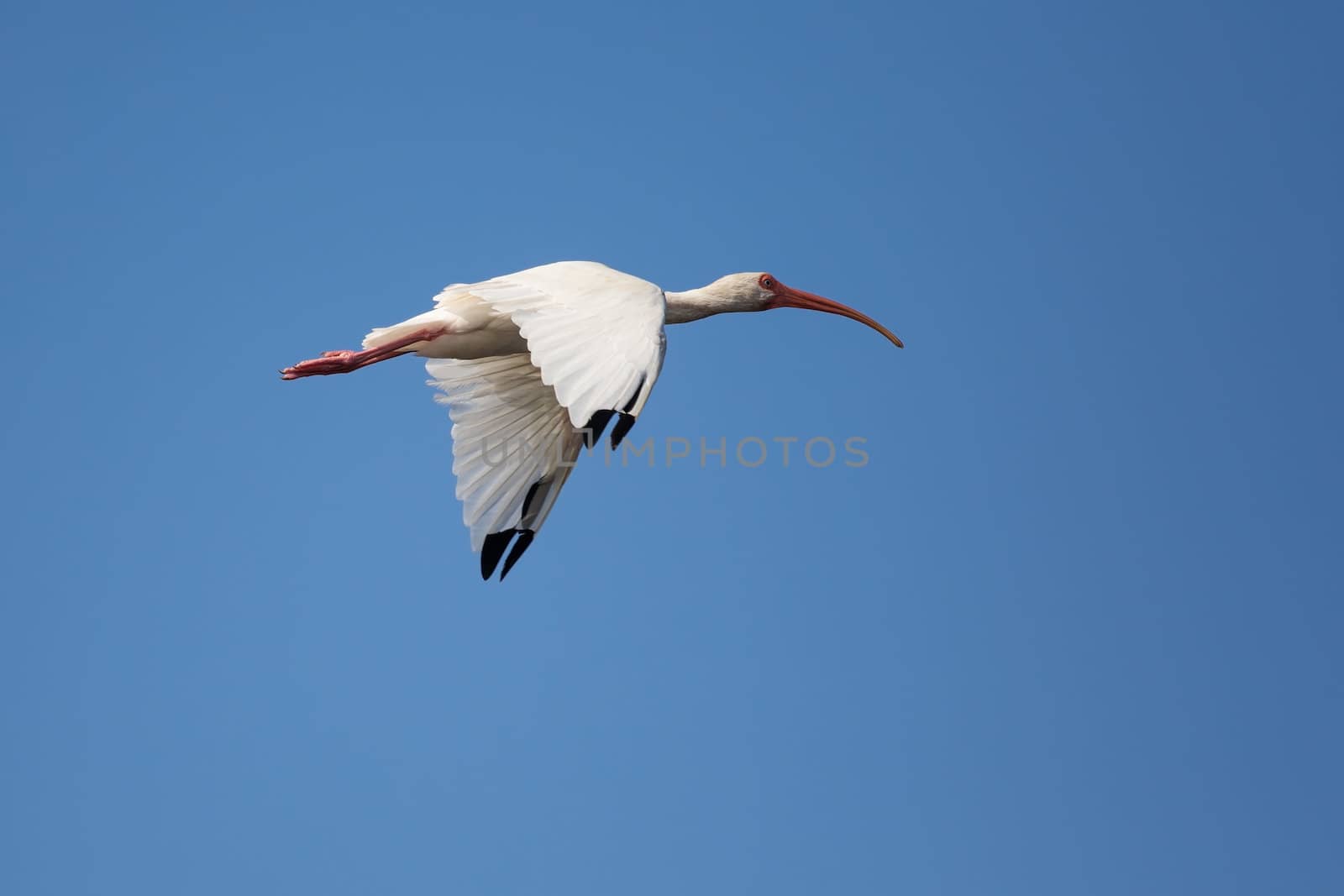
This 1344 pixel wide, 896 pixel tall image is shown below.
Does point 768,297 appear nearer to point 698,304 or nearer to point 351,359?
point 698,304

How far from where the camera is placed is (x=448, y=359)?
56.5 ft

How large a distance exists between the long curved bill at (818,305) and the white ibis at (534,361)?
A: 1 cm

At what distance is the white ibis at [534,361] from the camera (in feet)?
40.3

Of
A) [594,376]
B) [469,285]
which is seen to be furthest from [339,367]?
[594,376]

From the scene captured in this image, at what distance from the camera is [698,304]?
1689cm

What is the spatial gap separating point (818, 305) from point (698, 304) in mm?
1816

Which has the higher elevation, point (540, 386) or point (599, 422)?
point (540, 386)

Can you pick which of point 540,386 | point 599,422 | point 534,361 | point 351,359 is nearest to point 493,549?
point 540,386

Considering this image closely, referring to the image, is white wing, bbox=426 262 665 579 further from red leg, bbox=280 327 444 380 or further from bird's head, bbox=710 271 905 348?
bird's head, bbox=710 271 905 348

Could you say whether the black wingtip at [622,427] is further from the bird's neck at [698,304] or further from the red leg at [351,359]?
the bird's neck at [698,304]

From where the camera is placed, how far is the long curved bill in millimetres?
17734

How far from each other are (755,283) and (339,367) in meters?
4.63

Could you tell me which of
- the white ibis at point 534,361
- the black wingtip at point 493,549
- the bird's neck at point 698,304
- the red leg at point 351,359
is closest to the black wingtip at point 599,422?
the white ibis at point 534,361

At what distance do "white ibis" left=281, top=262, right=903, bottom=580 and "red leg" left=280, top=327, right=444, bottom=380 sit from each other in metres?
0.01
